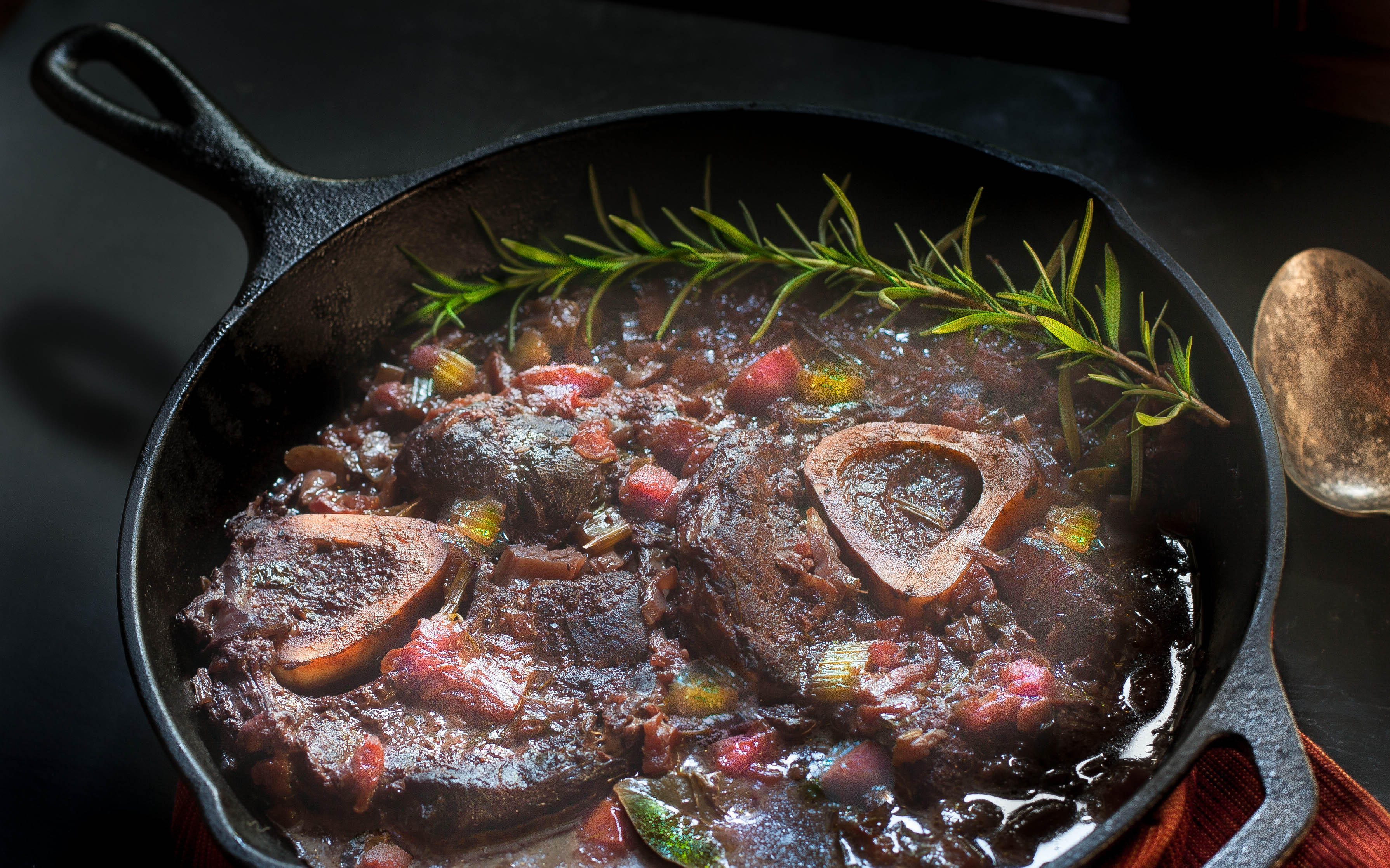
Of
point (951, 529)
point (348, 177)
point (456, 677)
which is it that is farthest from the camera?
point (348, 177)

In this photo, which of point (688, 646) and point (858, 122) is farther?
point (858, 122)

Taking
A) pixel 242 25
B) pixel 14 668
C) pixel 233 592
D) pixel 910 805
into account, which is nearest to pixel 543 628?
pixel 233 592

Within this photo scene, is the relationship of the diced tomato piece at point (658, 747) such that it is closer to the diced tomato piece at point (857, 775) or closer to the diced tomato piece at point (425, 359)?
the diced tomato piece at point (857, 775)

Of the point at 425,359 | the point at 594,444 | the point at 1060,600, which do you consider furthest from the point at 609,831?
the point at 425,359

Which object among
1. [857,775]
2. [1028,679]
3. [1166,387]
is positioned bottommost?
[857,775]

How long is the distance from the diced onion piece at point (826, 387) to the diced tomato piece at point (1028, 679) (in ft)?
2.65

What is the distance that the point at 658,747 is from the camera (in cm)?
186

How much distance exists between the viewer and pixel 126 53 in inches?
110

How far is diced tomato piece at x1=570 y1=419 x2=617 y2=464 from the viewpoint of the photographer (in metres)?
2.24

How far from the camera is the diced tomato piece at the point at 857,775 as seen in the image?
1835 mm

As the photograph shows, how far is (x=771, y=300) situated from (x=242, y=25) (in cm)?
309

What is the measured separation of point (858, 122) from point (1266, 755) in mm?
1879

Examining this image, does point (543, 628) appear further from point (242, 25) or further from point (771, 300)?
point (242, 25)

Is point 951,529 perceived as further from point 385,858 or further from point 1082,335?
point 385,858
